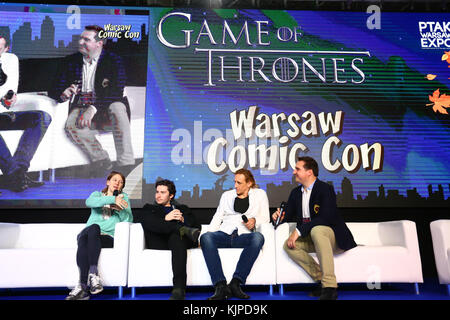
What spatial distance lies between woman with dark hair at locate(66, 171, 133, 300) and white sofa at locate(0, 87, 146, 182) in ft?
2.80

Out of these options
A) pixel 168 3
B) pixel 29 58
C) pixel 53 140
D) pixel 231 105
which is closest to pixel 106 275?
pixel 53 140

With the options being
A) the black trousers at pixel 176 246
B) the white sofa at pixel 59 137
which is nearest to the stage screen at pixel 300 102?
the white sofa at pixel 59 137

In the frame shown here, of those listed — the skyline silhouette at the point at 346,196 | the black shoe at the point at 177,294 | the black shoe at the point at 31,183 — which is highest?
the black shoe at the point at 31,183

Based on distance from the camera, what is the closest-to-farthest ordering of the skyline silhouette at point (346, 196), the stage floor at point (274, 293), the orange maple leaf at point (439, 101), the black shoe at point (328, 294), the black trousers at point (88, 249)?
the black shoe at point (328, 294)
the black trousers at point (88, 249)
the stage floor at point (274, 293)
the skyline silhouette at point (346, 196)
the orange maple leaf at point (439, 101)

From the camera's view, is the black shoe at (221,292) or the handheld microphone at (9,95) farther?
the handheld microphone at (9,95)

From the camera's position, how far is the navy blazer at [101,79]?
4.39m

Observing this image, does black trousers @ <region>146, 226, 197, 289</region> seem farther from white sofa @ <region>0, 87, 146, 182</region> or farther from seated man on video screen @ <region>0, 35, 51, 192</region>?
seated man on video screen @ <region>0, 35, 51, 192</region>

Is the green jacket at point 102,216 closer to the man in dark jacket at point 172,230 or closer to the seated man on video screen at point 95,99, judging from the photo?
the man in dark jacket at point 172,230

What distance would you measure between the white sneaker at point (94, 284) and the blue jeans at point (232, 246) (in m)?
0.80

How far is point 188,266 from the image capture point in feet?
10.6

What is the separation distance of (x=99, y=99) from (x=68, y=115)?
356 millimetres

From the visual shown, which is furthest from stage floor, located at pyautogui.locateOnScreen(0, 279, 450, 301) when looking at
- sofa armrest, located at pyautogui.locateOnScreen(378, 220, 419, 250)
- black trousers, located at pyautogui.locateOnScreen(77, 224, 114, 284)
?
sofa armrest, located at pyautogui.locateOnScreen(378, 220, 419, 250)

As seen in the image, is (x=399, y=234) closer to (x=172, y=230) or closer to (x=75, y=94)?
(x=172, y=230)

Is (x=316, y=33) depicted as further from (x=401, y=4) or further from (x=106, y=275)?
(x=106, y=275)
